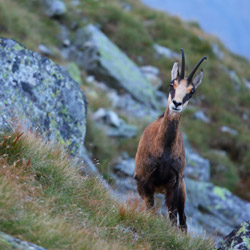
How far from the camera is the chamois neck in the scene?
6.34 m

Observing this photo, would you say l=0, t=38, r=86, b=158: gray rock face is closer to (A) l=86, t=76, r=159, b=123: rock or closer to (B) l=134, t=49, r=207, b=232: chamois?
(B) l=134, t=49, r=207, b=232: chamois

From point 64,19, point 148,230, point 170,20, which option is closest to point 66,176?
point 148,230

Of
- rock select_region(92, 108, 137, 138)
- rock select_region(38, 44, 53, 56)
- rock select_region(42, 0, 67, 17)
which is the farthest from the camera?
rock select_region(42, 0, 67, 17)

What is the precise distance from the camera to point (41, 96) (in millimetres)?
6664

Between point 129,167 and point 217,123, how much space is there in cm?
751

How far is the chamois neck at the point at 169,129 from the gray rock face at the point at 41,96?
1.38 m

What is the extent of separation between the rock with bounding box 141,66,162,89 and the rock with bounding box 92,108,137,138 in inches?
194

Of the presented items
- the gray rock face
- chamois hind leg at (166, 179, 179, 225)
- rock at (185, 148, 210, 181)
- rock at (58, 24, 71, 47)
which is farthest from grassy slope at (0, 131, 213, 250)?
rock at (58, 24, 71, 47)

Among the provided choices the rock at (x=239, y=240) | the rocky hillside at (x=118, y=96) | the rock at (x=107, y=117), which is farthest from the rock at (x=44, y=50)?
the rock at (x=239, y=240)

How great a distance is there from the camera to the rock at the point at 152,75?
1934 centimetres

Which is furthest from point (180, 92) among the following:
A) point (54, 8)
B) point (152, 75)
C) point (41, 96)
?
point (54, 8)

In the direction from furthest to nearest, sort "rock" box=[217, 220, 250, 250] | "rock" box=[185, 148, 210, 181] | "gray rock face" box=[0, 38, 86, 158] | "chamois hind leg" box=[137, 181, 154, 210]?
"rock" box=[185, 148, 210, 181]
"chamois hind leg" box=[137, 181, 154, 210]
"gray rock face" box=[0, 38, 86, 158]
"rock" box=[217, 220, 250, 250]

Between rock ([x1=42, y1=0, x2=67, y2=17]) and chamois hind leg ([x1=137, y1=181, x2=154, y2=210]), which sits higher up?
rock ([x1=42, y1=0, x2=67, y2=17])

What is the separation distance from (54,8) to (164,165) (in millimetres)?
14856
